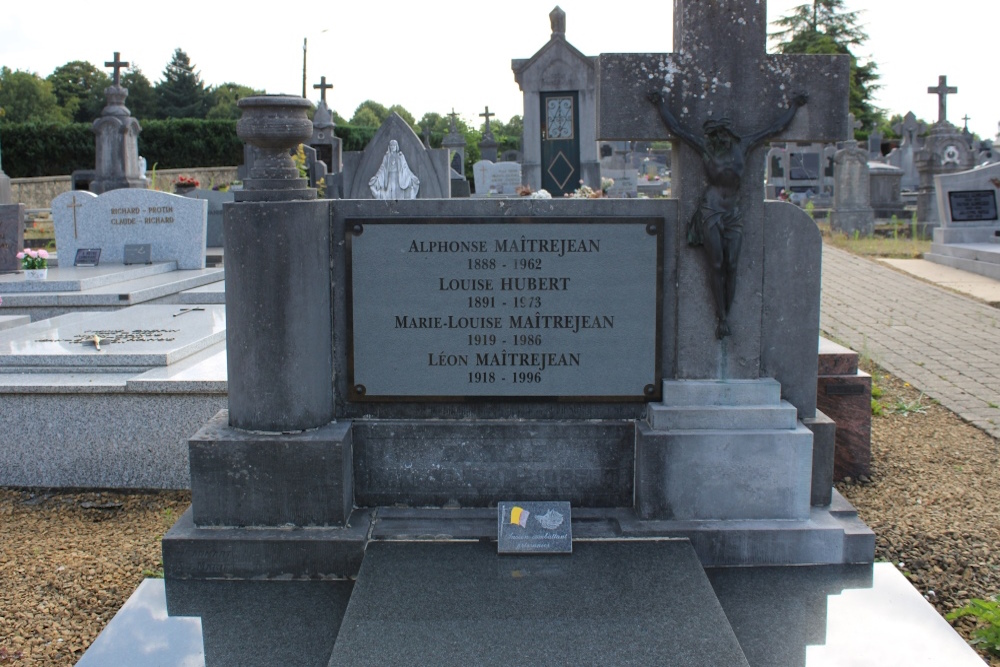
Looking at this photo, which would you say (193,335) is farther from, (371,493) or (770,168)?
(770,168)

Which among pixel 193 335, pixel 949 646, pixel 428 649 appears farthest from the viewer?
pixel 193 335

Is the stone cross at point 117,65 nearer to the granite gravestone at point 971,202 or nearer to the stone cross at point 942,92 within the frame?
the granite gravestone at point 971,202

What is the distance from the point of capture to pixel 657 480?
146 inches

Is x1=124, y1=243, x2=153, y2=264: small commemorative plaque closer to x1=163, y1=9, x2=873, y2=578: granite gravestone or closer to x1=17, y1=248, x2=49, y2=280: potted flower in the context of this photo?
x1=17, y1=248, x2=49, y2=280: potted flower

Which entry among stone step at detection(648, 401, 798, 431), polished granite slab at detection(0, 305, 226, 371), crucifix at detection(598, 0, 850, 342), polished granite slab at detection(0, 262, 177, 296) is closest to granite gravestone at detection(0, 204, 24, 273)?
polished granite slab at detection(0, 262, 177, 296)

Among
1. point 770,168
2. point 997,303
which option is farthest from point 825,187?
point 997,303

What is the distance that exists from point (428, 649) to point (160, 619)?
1109 millimetres

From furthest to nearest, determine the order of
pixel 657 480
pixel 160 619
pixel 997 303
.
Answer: pixel 997 303, pixel 657 480, pixel 160 619

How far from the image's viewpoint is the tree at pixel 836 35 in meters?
46.8

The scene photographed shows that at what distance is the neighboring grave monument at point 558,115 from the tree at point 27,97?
141 ft

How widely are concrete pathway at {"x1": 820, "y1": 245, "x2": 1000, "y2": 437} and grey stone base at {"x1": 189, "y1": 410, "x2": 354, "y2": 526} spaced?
448cm

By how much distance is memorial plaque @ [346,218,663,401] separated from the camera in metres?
3.80

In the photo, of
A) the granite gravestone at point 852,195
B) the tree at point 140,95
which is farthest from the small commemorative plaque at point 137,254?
the tree at point 140,95

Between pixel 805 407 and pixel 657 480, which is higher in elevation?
pixel 805 407
